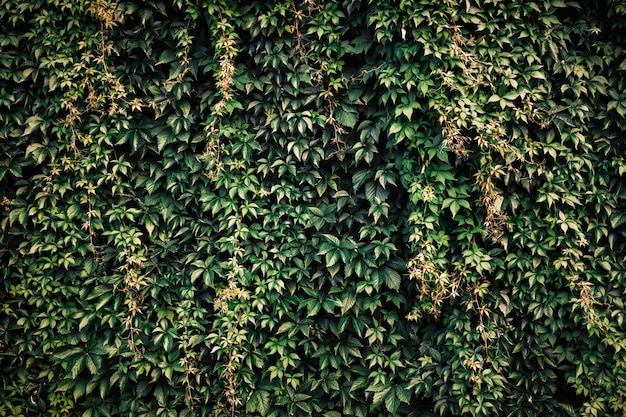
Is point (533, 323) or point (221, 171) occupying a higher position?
point (221, 171)

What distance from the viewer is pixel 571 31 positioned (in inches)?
120

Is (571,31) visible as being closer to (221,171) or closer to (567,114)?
(567,114)

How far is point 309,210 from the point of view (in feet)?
10.2

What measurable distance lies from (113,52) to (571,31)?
10.6 feet

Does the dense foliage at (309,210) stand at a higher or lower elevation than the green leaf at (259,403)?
higher

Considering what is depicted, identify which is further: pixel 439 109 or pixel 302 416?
pixel 302 416

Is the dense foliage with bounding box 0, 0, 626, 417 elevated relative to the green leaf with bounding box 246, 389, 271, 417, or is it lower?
elevated

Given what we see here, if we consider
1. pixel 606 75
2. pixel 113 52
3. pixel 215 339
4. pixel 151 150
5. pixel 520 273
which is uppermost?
pixel 606 75

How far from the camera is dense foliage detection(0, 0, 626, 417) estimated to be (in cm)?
298

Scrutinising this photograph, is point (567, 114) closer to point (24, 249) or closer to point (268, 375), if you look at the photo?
point (268, 375)

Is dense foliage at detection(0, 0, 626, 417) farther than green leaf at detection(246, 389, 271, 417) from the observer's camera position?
No

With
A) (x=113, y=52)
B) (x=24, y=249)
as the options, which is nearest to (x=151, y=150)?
(x=113, y=52)

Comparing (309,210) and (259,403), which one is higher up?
(309,210)

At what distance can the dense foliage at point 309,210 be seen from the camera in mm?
2984
